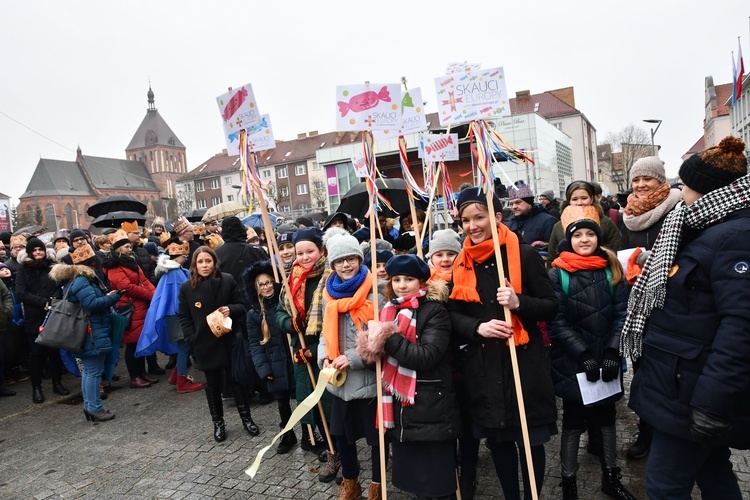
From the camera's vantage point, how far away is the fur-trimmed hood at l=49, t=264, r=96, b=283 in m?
5.95

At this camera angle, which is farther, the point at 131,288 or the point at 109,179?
the point at 109,179

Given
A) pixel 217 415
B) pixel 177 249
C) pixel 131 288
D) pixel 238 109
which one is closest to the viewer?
pixel 238 109

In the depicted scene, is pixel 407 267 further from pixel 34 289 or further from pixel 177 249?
pixel 34 289

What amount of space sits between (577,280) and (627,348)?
80cm

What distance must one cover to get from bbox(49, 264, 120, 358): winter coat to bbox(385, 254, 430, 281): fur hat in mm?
4399

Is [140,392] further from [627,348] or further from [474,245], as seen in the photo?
[627,348]

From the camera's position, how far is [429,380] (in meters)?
3.10

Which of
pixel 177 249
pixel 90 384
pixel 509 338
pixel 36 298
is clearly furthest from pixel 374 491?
pixel 36 298

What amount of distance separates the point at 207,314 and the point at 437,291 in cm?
300

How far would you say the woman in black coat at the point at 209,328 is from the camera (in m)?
5.22

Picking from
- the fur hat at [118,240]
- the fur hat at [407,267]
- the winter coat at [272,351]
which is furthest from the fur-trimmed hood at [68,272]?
the fur hat at [407,267]

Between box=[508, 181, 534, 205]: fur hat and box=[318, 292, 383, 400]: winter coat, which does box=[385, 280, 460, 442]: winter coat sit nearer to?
box=[318, 292, 383, 400]: winter coat

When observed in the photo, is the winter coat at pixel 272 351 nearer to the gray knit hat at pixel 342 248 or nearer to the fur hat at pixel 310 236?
the fur hat at pixel 310 236

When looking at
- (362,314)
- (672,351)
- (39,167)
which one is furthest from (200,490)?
(39,167)
